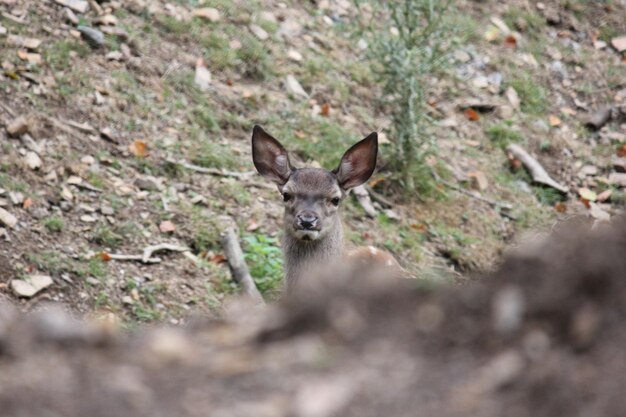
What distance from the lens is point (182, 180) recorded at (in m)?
9.59

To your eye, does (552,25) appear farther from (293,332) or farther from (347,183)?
(293,332)

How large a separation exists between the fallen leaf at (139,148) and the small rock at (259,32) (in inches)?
102

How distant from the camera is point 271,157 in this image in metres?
8.23

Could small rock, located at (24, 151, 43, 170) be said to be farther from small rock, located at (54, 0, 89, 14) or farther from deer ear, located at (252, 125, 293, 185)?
small rock, located at (54, 0, 89, 14)

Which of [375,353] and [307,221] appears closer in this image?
[375,353]

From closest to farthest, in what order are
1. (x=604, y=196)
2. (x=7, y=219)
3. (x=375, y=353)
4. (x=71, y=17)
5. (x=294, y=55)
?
(x=375, y=353) → (x=7, y=219) → (x=71, y=17) → (x=604, y=196) → (x=294, y=55)

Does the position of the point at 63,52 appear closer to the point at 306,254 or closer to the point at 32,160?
the point at 32,160

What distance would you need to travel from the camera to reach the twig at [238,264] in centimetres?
824

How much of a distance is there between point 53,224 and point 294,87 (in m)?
3.75

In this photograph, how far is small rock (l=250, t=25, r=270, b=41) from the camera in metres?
11.8

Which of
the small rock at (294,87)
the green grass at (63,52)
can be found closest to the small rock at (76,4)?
the green grass at (63,52)

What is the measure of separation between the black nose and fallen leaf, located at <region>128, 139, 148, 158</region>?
2.52m

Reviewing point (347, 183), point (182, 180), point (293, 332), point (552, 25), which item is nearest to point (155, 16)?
point (182, 180)

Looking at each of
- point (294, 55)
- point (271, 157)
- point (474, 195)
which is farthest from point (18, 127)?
point (474, 195)
